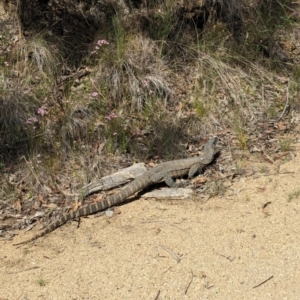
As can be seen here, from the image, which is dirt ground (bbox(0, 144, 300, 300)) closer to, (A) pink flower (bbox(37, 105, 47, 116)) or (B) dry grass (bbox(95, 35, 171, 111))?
(A) pink flower (bbox(37, 105, 47, 116))

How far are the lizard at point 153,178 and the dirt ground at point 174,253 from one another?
102 millimetres

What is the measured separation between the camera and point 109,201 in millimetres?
6324

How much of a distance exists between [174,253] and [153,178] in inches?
63.7

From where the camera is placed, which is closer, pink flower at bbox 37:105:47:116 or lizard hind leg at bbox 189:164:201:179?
lizard hind leg at bbox 189:164:201:179

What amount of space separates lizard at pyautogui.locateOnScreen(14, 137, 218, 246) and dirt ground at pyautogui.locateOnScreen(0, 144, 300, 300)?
0.33 ft

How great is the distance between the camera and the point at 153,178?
6.73 m

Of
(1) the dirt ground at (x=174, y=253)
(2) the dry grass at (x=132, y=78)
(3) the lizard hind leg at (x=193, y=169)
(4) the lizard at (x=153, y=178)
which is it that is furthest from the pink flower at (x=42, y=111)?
(3) the lizard hind leg at (x=193, y=169)

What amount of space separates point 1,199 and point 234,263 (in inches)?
128

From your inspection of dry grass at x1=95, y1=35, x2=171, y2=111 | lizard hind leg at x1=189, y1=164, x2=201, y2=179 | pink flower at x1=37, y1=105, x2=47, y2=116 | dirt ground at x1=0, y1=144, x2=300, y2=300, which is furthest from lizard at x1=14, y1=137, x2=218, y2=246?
pink flower at x1=37, y1=105, x2=47, y2=116

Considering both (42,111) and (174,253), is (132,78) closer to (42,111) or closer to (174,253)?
(42,111)

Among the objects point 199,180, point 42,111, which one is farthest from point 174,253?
point 42,111

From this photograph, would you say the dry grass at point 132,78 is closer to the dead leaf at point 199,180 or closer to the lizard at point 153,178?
the lizard at point 153,178

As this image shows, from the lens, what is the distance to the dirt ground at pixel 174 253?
482 cm

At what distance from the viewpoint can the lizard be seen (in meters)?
6.15
